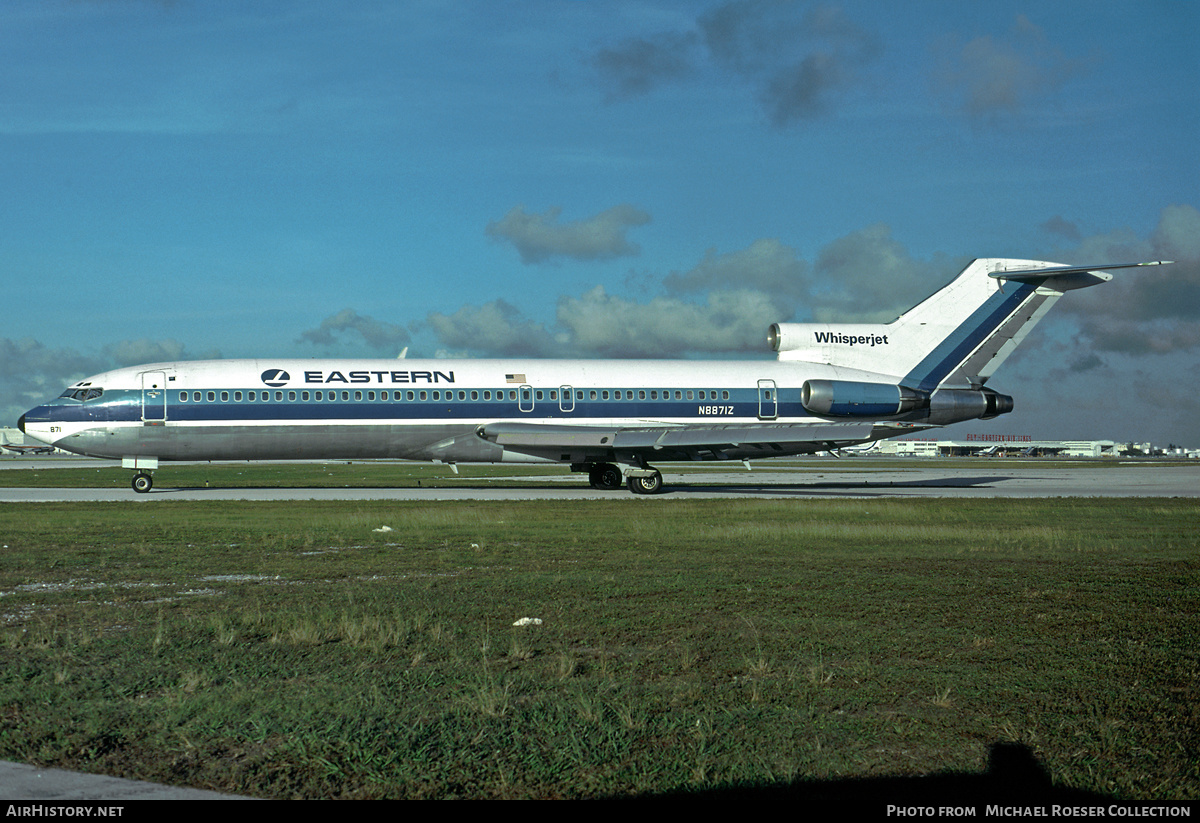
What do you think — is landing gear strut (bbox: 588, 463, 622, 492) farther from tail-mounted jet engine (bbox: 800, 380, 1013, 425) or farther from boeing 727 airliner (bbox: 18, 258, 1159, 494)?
tail-mounted jet engine (bbox: 800, 380, 1013, 425)

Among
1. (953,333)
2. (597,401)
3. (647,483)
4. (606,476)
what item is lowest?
(647,483)

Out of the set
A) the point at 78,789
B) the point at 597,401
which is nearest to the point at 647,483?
the point at 597,401

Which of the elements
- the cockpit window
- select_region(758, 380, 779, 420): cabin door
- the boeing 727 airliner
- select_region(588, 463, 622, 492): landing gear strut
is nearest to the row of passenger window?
the boeing 727 airliner

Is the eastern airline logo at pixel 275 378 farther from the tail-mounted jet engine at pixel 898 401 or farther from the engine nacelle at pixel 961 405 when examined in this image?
the engine nacelle at pixel 961 405

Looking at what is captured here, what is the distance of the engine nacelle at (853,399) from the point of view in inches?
1437

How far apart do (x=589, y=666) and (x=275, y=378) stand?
28243 mm

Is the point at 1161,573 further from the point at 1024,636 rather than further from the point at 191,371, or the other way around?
the point at 191,371

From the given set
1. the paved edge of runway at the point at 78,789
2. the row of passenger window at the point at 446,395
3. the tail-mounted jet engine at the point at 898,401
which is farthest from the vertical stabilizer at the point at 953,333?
the paved edge of runway at the point at 78,789

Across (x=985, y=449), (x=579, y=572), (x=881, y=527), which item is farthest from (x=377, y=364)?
(x=985, y=449)

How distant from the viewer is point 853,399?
120 ft

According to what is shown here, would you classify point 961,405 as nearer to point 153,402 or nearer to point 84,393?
point 153,402

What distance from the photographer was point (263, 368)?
34.1 metres

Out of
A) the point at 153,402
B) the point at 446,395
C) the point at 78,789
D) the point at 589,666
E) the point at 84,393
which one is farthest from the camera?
the point at 446,395

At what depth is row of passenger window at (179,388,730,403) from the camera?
3359cm
